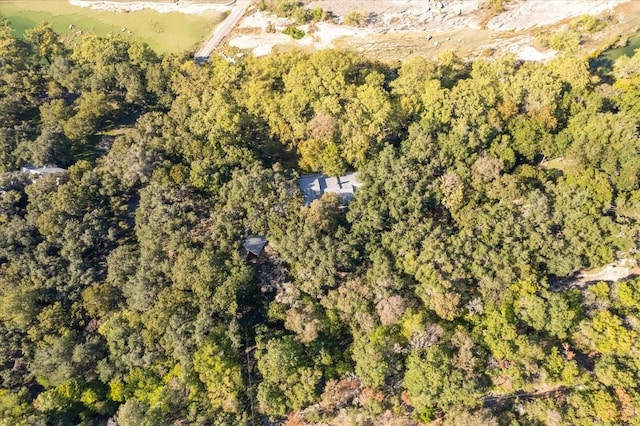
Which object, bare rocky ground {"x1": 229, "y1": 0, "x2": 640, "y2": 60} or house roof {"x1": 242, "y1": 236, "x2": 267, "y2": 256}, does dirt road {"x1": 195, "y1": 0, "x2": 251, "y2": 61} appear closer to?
bare rocky ground {"x1": 229, "y1": 0, "x2": 640, "y2": 60}

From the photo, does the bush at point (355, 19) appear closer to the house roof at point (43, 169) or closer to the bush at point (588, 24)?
the bush at point (588, 24)

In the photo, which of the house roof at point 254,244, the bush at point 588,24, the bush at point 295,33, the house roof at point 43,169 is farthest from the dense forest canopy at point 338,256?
the bush at point 295,33

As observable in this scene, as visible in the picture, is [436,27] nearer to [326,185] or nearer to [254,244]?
[326,185]

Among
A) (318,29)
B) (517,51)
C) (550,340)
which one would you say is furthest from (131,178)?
(517,51)

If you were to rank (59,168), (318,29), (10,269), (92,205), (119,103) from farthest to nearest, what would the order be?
1. (318,29)
2. (119,103)
3. (59,168)
4. (92,205)
5. (10,269)

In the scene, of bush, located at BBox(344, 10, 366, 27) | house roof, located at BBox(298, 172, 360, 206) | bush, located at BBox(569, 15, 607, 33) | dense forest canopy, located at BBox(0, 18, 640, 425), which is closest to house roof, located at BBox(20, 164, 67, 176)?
dense forest canopy, located at BBox(0, 18, 640, 425)

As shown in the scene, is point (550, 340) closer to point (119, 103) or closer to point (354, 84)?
point (354, 84)

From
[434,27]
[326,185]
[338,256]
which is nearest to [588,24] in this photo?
[434,27]

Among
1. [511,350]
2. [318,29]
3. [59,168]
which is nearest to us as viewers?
[511,350]
